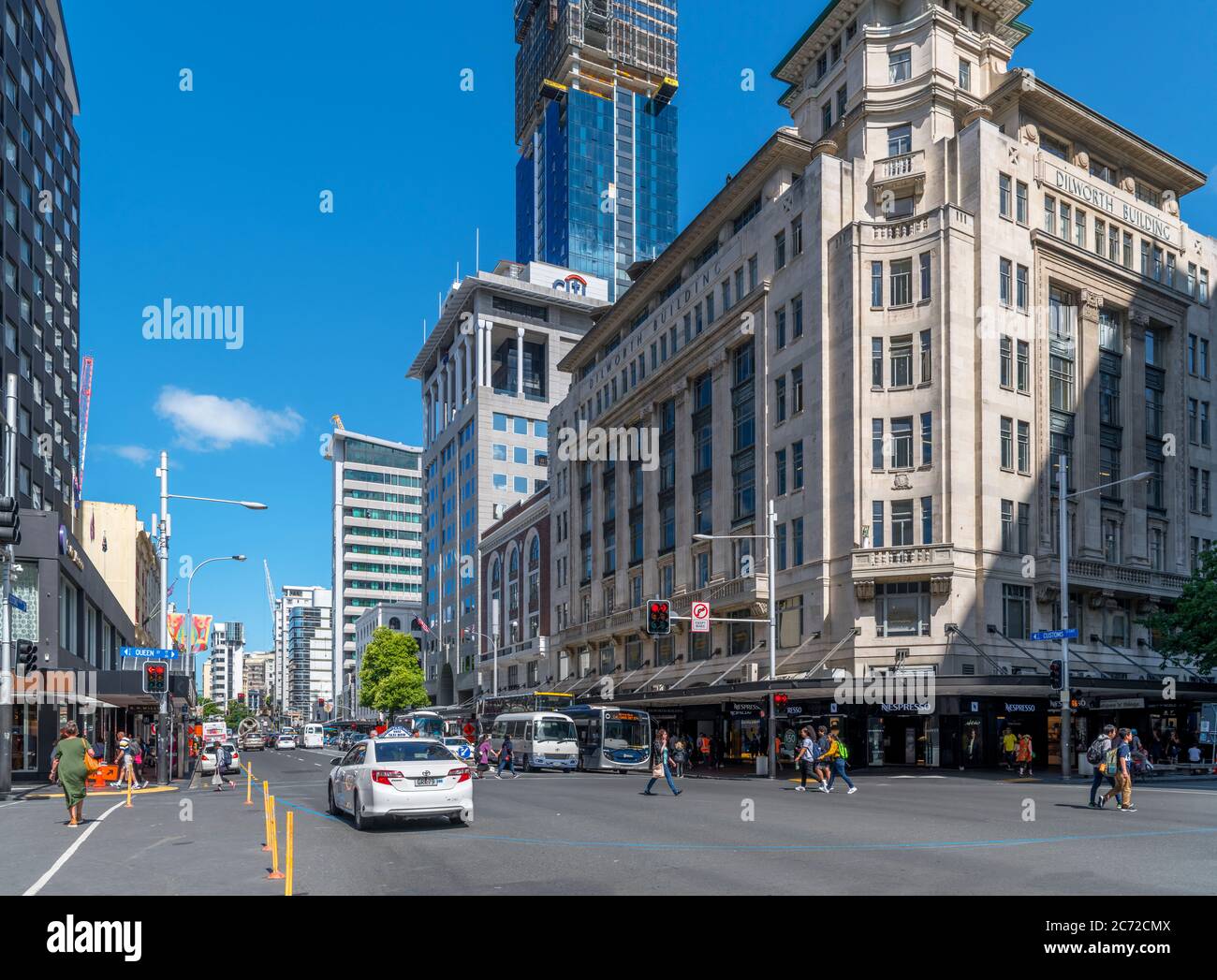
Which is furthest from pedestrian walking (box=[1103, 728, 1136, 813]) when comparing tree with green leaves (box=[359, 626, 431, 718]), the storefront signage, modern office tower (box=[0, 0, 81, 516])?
tree with green leaves (box=[359, 626, 431, 718])

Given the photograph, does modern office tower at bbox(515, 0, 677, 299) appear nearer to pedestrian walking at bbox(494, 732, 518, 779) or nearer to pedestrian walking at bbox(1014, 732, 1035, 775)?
pedestrian walking at bbox(494, 732, 518, 779)

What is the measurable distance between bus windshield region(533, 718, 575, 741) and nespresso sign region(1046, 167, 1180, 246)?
113ft

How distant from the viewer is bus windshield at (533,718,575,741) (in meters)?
48.6

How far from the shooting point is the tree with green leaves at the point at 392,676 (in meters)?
110

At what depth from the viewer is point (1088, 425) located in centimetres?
5362

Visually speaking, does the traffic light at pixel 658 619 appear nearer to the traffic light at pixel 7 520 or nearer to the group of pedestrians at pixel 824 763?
the group of pedestrians at pixel 824 763

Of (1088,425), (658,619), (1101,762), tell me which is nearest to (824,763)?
(658,619)

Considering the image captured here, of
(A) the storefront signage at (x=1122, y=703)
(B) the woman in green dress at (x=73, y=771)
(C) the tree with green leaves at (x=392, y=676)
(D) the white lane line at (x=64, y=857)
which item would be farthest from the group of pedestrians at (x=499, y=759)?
(C) the tree with green leaves at (x=392, y=676)
